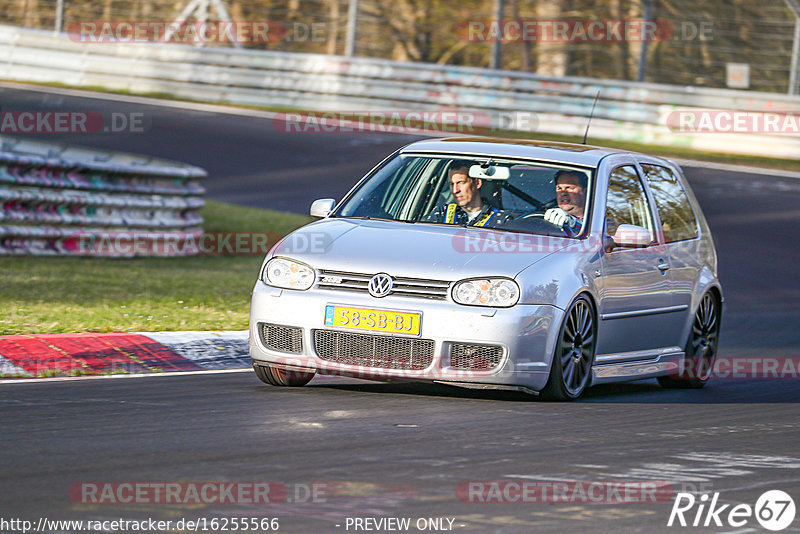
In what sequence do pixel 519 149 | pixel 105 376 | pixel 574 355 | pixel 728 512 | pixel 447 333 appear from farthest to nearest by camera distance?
pixel 519 149 < pixel 105 376 < pixel 574 355 < pixel 447 333 < pixel 728 512

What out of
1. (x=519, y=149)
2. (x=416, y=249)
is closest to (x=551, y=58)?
(x=519, y=149)

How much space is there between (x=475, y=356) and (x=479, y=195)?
1421 millimetres

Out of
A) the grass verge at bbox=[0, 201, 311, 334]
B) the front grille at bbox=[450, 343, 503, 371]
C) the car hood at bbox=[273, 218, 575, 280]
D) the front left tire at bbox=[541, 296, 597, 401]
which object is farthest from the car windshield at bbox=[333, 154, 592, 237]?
the grass verge at bbox=[0, 201, 311, 334]

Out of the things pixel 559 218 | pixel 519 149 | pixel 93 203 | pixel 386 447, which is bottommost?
pixel 386 447

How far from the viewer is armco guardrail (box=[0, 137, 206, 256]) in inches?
566

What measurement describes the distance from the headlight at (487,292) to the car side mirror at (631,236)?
45.7 inches

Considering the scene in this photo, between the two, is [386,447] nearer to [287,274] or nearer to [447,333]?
[447,333]

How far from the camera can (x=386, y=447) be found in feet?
21.2

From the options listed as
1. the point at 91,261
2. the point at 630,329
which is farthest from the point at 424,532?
the point at 91,261

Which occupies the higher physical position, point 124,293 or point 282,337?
point 282,337

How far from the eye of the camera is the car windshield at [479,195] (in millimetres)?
8586

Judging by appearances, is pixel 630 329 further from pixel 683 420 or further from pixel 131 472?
pixel 131 472

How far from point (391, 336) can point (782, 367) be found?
163 inches

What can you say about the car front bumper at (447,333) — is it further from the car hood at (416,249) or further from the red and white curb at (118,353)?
the red and white curb at (118,353)
